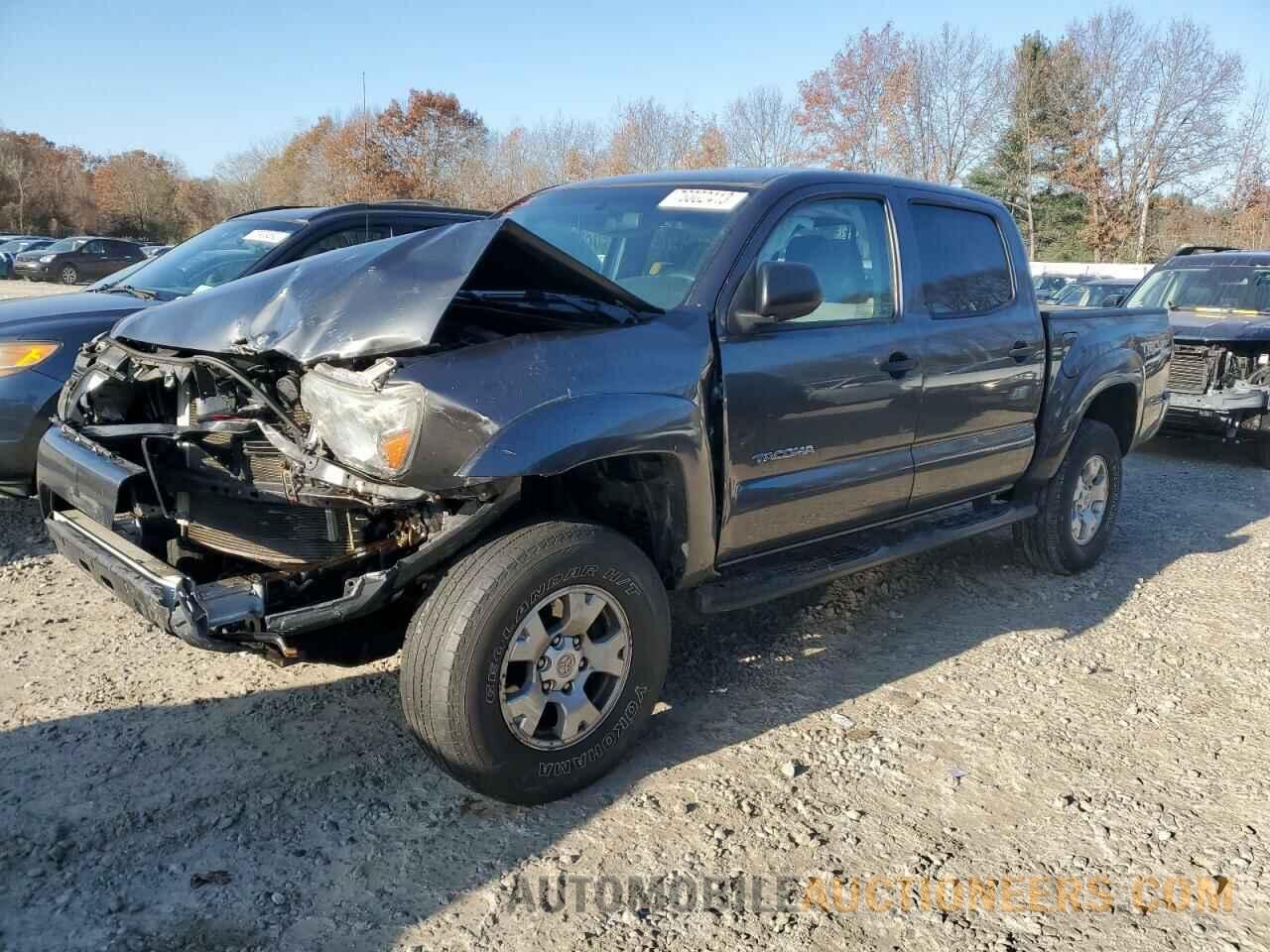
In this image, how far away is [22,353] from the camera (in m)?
4.59

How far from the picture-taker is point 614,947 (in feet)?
8.04

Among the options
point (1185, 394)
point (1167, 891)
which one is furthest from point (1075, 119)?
point (1167, 891)

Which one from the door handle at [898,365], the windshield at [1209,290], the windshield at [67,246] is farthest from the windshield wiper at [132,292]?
the windshield at [67,246]

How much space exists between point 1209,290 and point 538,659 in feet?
31.1

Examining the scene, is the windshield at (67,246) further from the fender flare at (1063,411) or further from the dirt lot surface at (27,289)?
the fender flare at (1063,411)

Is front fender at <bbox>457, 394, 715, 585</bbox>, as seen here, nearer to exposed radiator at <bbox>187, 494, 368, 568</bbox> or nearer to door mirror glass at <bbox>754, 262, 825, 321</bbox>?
door mirror glass at <bbox>754, 262, 825, 321</bbox>

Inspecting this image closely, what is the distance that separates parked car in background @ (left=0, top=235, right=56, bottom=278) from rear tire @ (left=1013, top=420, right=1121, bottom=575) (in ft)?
107

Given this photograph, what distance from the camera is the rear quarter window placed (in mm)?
4289

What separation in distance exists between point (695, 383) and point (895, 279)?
1349 mm

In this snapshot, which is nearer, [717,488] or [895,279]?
[717,488]

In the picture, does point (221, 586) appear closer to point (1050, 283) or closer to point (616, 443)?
point (616, 443)

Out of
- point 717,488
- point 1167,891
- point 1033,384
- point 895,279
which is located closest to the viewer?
point 1167,891

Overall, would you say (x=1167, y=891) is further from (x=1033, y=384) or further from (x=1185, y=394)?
(x=1185, y=394)

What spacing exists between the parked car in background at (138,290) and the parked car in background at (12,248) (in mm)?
28930
